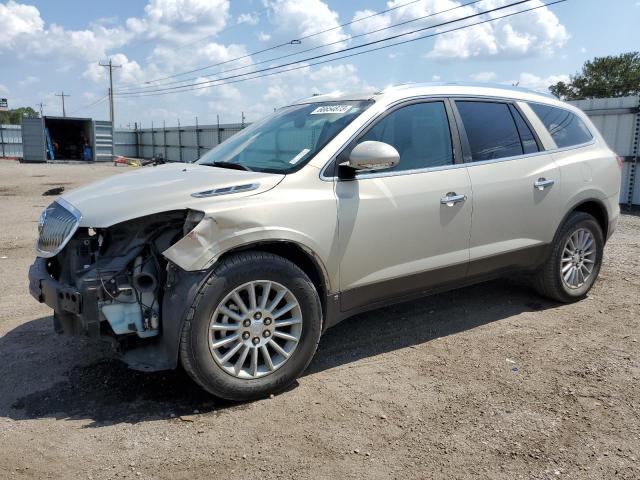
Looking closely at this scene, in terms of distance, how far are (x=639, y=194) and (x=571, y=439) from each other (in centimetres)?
1026

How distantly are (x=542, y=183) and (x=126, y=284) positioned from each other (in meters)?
3.37

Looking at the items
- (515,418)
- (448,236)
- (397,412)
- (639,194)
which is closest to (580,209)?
(448,236)

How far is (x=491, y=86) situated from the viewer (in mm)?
4816

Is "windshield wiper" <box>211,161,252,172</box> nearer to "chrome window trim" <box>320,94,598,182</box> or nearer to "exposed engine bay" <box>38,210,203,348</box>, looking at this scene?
"chrome window trim" <box>320,94,598,182</box>

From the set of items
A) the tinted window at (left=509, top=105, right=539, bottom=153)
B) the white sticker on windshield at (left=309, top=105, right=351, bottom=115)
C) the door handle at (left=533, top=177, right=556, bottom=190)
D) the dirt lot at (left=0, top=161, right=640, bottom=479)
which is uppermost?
the white sticker on windshield at (left=309, top=105, right=351, bottom=115)

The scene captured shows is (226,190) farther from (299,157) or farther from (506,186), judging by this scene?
(506,186)

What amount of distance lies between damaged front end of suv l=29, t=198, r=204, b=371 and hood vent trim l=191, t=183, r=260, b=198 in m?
0.14

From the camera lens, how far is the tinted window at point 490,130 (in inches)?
174

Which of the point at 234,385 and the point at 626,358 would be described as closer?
the point at 234,385

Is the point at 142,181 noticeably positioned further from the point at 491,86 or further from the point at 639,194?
the point at 639,194

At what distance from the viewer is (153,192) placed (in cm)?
341

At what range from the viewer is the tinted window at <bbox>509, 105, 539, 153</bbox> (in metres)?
4.77

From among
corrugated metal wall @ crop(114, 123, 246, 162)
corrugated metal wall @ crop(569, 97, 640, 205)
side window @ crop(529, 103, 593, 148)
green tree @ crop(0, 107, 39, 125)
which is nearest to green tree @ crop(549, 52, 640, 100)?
corrugated metal wall @ crop(114, 123, 246, 162)

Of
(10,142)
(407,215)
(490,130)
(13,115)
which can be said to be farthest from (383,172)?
(13,115)
